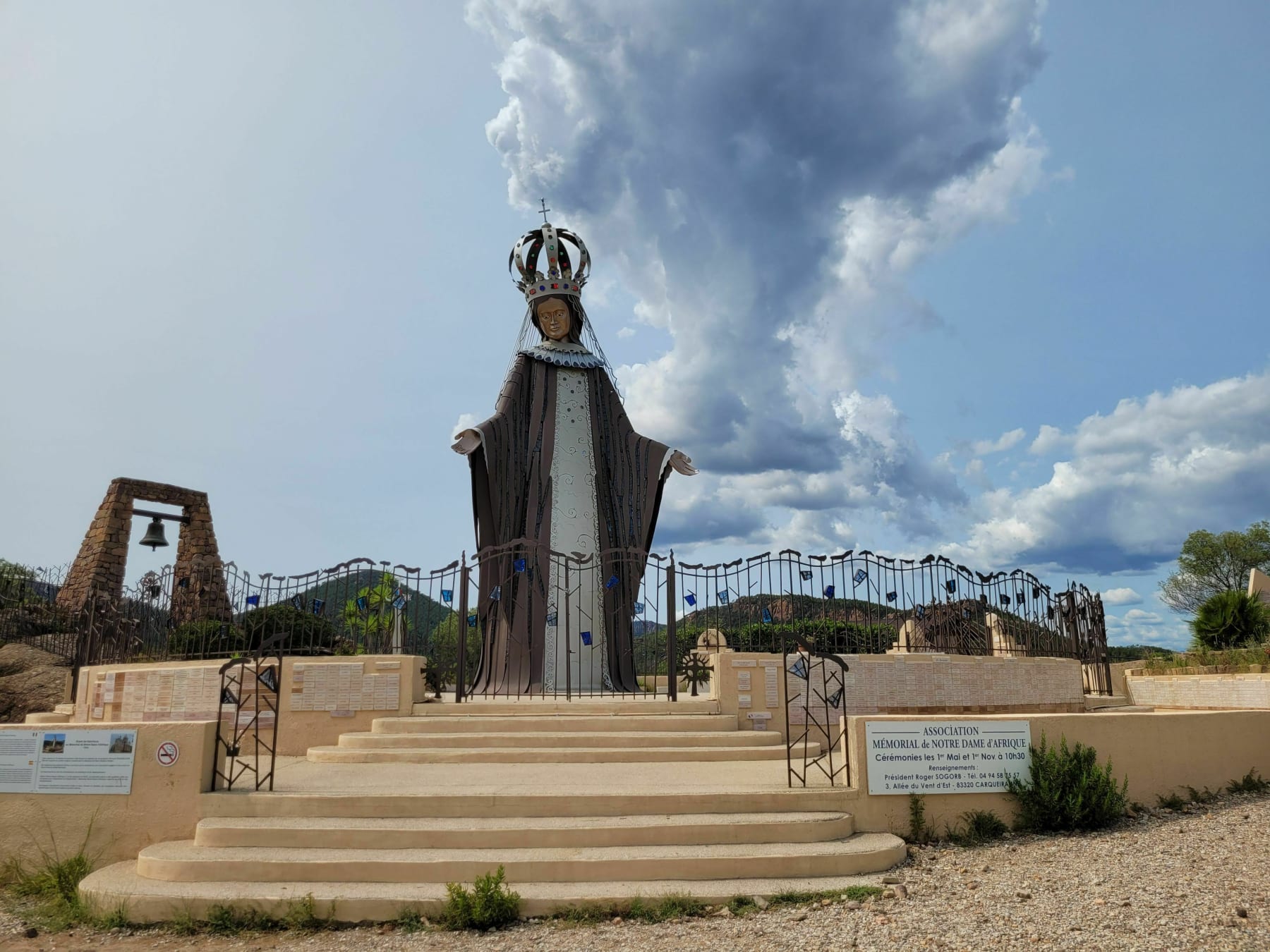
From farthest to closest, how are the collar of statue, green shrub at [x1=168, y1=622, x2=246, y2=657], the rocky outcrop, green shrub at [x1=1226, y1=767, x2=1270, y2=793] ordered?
the rocky outcrop
the collar of statue
green shrub at [x1=168, y1=622, x2=246, y2=657]
green shrub at [x1=1226, y1=767, x2=1270, y2=793]

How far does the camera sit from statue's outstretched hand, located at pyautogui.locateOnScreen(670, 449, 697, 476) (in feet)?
48.9

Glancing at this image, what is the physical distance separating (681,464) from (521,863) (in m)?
9.61

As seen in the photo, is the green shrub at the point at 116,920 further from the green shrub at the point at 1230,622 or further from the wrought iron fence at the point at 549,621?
the green shrub at the point at 1230,622

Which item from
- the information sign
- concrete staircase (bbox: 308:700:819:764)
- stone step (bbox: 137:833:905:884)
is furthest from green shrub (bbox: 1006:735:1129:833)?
the information sign

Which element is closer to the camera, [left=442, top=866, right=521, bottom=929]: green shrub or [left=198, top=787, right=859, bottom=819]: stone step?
[left=442, top=866, right=521, bottom=929]: green shrub

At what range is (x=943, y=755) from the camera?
720cm

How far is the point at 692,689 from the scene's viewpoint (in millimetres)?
12234

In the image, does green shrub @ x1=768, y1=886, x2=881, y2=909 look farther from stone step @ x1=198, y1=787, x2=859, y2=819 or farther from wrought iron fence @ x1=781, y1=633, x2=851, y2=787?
wrought iron fence @ x1=781, y1=633, x2=851, y2=787

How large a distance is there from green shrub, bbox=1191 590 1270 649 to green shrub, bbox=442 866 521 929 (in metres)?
18.1

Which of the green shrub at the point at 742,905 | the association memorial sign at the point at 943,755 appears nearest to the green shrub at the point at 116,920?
the green shrub at the point at 742,905

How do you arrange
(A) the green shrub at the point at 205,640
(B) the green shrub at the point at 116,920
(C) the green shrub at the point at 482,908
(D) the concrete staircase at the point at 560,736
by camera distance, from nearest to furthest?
(C) the green shrub at the point at 482,908, (B) the green shrub at the point at 116,920, (D) the concrete staircase at the point at 560,736, (A) the green shrub at the point at 205,640

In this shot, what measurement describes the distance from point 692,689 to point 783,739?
9.27 feet

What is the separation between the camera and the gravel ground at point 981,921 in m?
4.92

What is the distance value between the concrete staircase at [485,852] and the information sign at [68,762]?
2.53 feet
